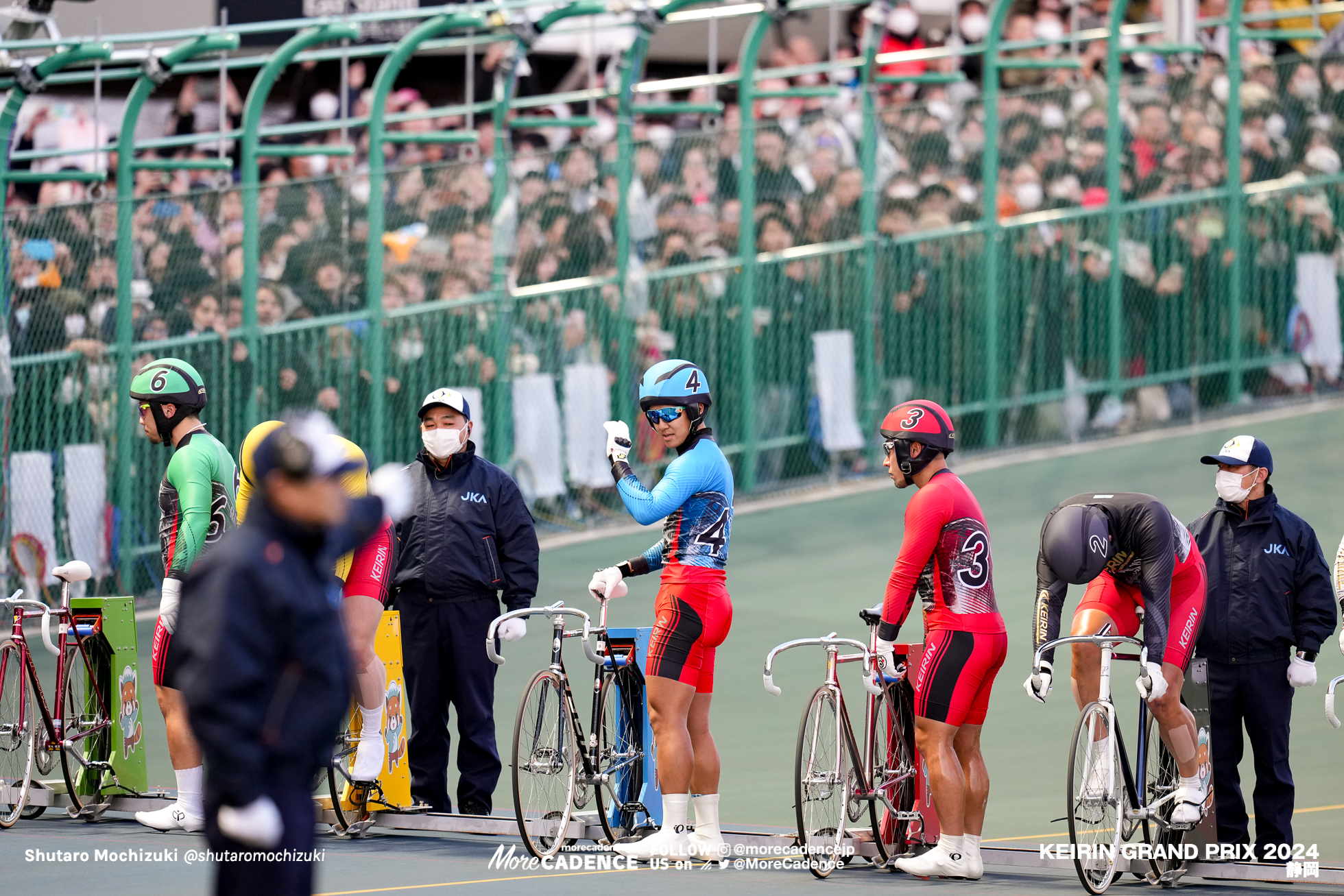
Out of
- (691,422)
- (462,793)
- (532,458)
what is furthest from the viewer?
(532,458)

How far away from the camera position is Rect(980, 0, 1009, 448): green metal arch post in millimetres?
16203

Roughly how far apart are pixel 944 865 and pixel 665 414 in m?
2.10

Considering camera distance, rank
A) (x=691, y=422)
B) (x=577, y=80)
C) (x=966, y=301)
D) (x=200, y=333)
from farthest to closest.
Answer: (x=577, y=80)
(x=966, y=301)
(x=200, y=333)
(x=691, y=422)

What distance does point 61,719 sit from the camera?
9.34m

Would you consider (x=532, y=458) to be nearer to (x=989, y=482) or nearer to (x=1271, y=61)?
(x=989, y=482)

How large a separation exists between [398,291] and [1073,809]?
835 centimetres

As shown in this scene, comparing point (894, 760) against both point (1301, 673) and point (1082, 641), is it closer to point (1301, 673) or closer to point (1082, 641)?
point (1082, 641)

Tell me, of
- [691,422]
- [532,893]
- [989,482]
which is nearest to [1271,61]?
[989,482]

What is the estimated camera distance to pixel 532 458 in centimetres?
1500

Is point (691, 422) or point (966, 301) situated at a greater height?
point (966, 301)

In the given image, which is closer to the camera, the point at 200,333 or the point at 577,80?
the point at 200,333

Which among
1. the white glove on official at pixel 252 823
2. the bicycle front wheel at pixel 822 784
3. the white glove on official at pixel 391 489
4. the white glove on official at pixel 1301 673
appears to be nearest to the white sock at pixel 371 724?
the bicycle front wheel at pixel 822 784

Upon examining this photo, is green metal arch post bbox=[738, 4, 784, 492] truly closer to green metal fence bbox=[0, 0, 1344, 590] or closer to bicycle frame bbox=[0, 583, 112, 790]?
green metal fence bbox=[0, 0, 1344, 590]

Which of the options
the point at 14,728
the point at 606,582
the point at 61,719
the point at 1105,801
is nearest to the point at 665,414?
the point at 606,582
